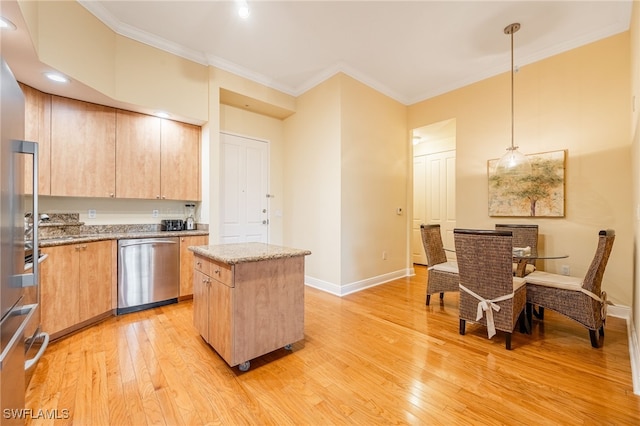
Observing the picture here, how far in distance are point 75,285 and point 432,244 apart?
3960 mm

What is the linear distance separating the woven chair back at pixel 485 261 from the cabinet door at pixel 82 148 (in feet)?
13.1

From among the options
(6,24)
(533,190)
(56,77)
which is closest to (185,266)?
(56,77)

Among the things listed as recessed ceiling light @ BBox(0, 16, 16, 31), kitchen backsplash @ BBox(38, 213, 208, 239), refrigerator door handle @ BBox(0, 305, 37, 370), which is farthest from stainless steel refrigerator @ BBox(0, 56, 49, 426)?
kitchen backsplash @ BBox(38, 213, 208, 239)

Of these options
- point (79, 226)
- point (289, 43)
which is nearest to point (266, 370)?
point (79, 226)

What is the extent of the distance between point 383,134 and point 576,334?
3.51m

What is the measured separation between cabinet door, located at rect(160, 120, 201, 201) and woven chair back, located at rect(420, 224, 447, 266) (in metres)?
3.17

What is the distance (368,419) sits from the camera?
1536 millimetres

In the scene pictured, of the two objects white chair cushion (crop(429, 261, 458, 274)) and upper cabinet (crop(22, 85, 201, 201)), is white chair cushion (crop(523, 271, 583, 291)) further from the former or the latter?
upper cabinet (crop(22, 85, 201, 201))

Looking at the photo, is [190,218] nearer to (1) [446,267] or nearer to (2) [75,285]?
(2) [75,285]

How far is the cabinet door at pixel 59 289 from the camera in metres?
2.38

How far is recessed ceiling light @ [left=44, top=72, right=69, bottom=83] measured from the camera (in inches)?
98.5

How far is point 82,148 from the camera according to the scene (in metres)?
3.00

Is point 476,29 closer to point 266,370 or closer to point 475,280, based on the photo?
point 475,280

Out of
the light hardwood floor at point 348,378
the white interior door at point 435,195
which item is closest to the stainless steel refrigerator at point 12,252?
the light hardwood floor at point 348,378
